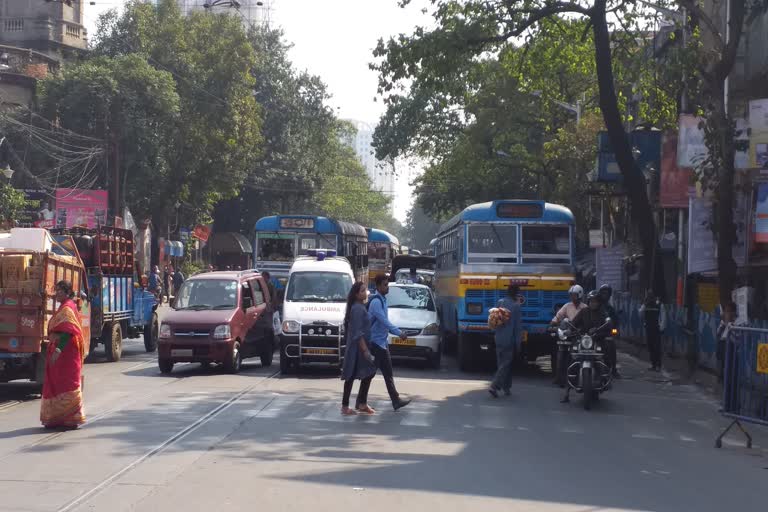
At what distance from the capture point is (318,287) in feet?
68.0

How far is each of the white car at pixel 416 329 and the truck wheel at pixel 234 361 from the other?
344cm

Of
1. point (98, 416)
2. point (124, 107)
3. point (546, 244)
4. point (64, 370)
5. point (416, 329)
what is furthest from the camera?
point (124, 107)

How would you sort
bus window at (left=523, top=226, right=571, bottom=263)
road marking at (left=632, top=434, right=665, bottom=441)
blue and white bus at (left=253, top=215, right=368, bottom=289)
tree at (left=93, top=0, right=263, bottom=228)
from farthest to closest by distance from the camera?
tree at (left=93, top=0, right=263, bottom=228)
blue and white bus at (left=253, top=215, right=368, bottom=289)
bus window at (left=523, top=226, right=571, bottom=263)
road marking at (left=632, top=434, right=665, bottom=441)

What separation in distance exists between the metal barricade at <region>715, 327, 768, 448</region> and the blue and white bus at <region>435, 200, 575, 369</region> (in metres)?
7.67

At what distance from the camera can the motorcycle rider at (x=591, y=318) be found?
52.4 ft

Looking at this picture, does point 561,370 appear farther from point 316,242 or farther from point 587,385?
point 316,242

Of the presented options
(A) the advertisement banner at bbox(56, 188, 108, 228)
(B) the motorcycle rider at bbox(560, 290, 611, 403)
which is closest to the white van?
(B) the motorcycle rider at bbox(560, 290, 611, 403)

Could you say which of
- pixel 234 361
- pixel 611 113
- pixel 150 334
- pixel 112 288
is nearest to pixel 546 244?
pixel 611 113

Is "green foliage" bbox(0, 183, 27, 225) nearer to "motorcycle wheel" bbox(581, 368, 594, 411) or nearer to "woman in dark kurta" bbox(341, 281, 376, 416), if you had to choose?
"woman in dark kurta" bbox(341, 281, 376, 416)

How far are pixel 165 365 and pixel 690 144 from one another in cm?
1141

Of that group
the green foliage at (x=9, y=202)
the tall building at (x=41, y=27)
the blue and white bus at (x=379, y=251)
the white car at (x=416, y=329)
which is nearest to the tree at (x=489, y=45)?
the white car at (x=416, y=329)

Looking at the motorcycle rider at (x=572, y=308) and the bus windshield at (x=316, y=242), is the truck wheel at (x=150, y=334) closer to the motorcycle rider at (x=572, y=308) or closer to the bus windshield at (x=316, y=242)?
the bus windshield at (x=316, y=242)

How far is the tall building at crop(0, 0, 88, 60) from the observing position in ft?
180

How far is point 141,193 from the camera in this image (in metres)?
47.0
